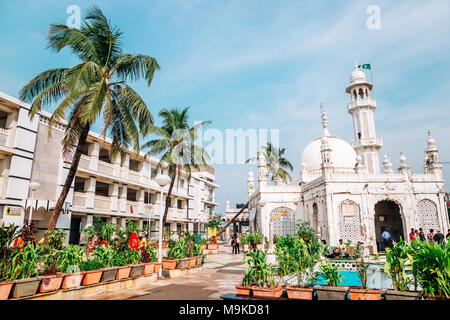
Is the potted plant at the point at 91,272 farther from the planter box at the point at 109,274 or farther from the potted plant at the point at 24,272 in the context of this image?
the potted plant at the point at 24,272

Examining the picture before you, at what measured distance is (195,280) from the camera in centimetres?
1084

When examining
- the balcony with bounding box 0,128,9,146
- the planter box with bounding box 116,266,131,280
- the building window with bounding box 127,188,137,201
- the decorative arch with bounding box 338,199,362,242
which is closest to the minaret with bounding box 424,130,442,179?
the decorative arch with bounding box 338,199,362,242

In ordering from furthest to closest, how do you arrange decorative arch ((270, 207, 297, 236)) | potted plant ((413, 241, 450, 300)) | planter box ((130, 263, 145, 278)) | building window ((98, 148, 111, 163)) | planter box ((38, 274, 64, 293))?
building window ((98, 148, 111, 163)) < decorative arch ((270, 207, 297, 236)) < planter box ((130, 263, 145, 278)) < planter box ((38, 274, 64, 293)) < potted plant ((413, 241, 450, 300))

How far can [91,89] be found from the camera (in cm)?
1202

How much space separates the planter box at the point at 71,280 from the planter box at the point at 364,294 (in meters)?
6.27

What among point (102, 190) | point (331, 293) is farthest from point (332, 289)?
point (102, 190)

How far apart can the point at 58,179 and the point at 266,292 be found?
57.7 ft

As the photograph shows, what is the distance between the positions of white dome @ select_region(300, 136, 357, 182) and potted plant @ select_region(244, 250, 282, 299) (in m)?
23.2

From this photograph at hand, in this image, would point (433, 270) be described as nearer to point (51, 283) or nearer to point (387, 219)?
point (51, 283)

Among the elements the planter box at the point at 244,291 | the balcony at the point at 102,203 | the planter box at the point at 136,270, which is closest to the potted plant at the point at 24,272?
the planter box at the point at 136,270

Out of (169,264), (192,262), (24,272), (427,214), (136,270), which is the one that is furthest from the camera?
(427,214)

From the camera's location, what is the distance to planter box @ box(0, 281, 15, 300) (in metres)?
5.93

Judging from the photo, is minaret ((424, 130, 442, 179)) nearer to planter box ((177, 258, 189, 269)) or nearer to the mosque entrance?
the mosque entrance
